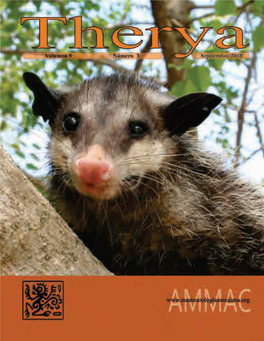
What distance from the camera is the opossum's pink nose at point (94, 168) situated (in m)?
2.42

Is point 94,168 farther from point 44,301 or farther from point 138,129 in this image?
point 44,301

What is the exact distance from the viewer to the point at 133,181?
9.50 ft

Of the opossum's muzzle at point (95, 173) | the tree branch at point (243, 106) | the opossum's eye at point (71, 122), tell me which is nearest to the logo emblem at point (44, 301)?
the opossum's muzzle at point (95, 173)

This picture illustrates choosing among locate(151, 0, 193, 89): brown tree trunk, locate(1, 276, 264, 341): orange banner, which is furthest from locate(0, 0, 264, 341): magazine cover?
locate(151, 0, 193, 89): brown tree trunk

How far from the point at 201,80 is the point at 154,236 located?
4.97 feet

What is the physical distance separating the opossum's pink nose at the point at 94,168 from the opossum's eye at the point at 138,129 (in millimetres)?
441

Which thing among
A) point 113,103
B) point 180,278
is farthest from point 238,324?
point 113,103


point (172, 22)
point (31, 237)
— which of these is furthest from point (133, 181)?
point (172, 22)

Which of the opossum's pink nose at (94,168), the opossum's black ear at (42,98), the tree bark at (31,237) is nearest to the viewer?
Result: the tree bark at (31,237)

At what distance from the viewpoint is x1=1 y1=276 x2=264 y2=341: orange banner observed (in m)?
2.34

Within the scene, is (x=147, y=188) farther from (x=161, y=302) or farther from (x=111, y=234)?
(x=161, y=302)

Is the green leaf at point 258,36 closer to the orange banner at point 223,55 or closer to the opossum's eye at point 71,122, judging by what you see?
the orange banner at point 223,55

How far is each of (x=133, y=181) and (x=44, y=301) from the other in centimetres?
92

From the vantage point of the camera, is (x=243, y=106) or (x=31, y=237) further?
(x=243, y=106)
